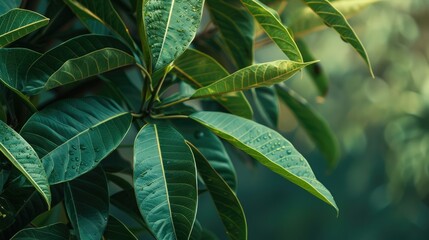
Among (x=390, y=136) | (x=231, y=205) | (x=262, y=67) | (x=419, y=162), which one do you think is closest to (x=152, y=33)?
(x=262, y=67)

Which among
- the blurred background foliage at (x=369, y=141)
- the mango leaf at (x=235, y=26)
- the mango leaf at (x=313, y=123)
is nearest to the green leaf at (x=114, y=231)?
the mango leaf at (x=235, y=26)

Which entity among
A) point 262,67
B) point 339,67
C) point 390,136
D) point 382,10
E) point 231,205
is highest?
point 262,67

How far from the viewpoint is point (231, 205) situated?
0.75 metres

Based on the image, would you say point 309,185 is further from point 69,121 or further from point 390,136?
point 390,136

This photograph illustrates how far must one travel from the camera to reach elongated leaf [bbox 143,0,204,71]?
0.62 meters

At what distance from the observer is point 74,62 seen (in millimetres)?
643

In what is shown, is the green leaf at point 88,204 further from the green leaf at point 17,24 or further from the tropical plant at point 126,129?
the green leaf at point 17,24

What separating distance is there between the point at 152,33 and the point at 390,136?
5.12 m

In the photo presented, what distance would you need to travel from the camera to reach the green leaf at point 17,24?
2.02 feet

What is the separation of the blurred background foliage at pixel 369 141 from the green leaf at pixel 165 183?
171 inches

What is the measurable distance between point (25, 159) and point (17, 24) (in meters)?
0.11

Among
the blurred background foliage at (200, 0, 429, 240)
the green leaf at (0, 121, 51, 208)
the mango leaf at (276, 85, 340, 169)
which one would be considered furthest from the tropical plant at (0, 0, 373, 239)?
the blurred background foliage at (200, 0, 429, 240)

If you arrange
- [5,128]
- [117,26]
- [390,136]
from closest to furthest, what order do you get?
[5,128]
[117,26]
[390,136]

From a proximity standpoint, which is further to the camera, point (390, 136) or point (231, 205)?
point (390, 136)
